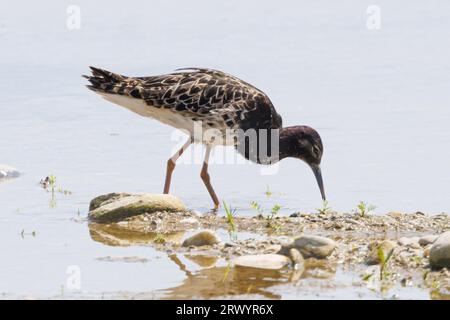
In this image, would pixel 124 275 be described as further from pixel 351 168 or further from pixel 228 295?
pixel 351 168

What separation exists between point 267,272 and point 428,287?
1513 mm

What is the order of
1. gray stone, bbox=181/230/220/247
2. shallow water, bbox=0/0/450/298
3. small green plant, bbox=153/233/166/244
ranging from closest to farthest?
gray stone, bbox=181/230/220/247, small green plant, bbox=153/233/166/244, shallow water, bbox=0/0/450/298

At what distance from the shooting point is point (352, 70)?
2098cm

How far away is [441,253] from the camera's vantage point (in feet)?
33.3

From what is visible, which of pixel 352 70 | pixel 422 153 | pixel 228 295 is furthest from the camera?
pixel 352 70

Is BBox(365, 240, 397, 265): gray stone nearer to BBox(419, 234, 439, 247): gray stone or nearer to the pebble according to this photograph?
BBox(419, 234, 439, 247): gray stone

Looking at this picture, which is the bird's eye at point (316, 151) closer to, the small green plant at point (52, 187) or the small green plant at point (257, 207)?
the small green plant at point (257, 207)

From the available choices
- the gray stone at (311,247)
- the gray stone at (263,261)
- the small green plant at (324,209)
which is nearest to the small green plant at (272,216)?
the small green plant at (324,209)

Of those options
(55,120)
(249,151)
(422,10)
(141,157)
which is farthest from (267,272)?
(422,10)

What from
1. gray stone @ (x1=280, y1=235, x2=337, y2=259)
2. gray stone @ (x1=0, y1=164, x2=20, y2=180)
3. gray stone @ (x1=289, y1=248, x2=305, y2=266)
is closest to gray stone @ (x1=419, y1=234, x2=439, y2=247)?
gray stone @ (x1=280, y1=235, x2=337, y2=259)

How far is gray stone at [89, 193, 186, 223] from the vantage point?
13.0 metres

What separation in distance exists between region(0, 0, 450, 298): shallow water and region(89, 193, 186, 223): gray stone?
282mm

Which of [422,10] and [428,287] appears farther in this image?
[422,10]

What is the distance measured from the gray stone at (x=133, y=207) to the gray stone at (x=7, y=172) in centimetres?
235
